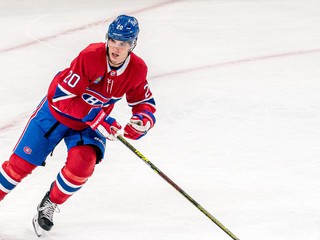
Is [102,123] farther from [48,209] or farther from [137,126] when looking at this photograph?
[48,209]

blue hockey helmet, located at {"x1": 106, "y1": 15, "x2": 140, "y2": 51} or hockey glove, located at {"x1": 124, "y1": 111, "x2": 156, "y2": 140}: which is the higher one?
blue hockey helmet, located at {"x1": 106, "y1": 15, "x2": 140, "y2": 51}

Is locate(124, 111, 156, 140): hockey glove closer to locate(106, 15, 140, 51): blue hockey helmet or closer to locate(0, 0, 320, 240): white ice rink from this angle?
locate(106, 15, 140, 51): blue hockey helmet

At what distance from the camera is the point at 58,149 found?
179 inches

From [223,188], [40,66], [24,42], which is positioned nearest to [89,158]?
[223,188]

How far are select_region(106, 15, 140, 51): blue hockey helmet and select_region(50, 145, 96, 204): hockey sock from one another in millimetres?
477

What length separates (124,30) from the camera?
10.9 feet

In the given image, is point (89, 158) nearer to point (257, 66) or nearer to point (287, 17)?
point (257, 66)

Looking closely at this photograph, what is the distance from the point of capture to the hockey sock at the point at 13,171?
3.49 meters

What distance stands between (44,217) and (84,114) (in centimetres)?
48

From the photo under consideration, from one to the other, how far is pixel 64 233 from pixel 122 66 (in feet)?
2.57

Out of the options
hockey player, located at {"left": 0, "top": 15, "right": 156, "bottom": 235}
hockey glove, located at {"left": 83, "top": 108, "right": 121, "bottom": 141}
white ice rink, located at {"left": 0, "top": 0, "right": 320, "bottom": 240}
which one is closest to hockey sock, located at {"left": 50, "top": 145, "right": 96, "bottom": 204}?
hockey player, located at {"left": 0, "top": 15, "right": 156, "bottom": 235}

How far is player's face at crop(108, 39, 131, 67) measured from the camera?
10.9 ft

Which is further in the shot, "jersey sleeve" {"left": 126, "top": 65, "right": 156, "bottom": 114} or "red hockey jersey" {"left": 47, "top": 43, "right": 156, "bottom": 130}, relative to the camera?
"jersey sleeve" {"left": 126, "top": 65, "right": 156, "bottom": 114}

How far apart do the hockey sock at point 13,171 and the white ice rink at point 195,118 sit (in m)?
0.21
